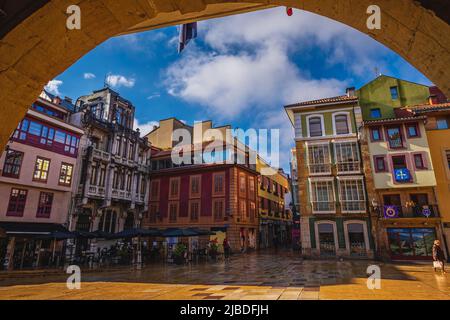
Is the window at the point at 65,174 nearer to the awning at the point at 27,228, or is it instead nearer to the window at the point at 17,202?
the window at the point at 17,202

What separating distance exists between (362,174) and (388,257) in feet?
22.8

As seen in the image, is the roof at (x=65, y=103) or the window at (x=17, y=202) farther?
the roof at (x=65, y=103)

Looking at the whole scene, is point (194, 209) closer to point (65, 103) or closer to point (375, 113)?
point (65, 103)

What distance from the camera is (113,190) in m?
27.8

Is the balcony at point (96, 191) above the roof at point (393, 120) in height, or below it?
below

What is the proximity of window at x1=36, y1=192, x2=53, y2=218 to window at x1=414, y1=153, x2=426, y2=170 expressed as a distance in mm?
31066

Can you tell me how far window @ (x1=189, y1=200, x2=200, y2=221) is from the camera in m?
29.9

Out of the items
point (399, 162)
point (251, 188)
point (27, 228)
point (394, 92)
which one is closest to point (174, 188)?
point (251, 188)

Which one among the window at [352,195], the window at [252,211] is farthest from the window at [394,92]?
the window at [252,211]

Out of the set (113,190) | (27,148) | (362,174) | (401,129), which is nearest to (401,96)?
(401,129)

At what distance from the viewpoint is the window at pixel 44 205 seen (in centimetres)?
2162

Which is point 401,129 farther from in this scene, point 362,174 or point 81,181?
point 81,181

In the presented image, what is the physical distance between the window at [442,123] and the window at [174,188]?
2649cm

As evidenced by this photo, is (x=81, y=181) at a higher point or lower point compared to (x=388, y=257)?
higher
